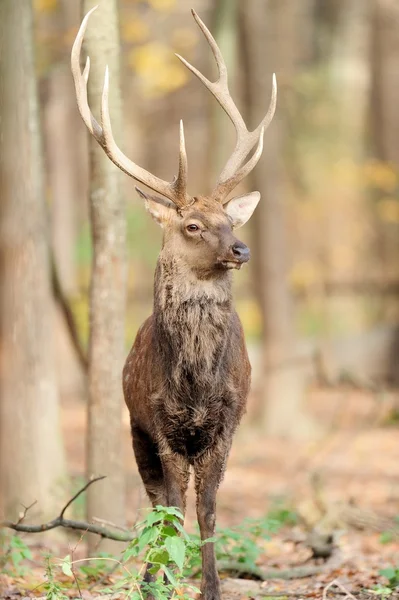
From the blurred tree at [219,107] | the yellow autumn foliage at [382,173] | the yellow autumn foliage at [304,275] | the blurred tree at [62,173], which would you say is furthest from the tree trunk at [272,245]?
the yellow autumn foliage at [304,275]

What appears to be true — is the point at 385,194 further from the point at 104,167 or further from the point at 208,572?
the point at 208,572

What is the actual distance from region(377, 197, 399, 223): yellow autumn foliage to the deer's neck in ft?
51.8

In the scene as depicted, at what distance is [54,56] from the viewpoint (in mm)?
17266

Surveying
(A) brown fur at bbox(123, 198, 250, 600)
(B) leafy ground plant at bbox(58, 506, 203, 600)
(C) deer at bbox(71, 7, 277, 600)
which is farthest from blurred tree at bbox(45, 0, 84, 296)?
(B) leafy ground plant at bbox(58, 506, 203, 600)

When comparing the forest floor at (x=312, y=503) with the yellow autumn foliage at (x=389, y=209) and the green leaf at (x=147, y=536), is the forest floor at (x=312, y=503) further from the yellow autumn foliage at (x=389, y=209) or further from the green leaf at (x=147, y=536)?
the yellow autumn foliage at (x=389, y=209)

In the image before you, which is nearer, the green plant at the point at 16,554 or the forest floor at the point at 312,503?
the green plant at the point at 16,554

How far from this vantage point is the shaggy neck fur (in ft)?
20.0

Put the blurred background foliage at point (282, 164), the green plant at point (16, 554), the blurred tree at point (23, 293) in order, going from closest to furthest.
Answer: the green plant at point (16, 554)
the blurred tree at point (23, 293)
the blurred background foliage at point (282, 164)

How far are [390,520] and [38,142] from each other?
15.9 ft

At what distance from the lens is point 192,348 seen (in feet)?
20.0

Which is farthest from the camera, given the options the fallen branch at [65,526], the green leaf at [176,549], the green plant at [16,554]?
the green plant at [16,554]

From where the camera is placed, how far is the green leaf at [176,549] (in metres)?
4.91

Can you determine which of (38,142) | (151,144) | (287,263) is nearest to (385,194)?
(287,263)

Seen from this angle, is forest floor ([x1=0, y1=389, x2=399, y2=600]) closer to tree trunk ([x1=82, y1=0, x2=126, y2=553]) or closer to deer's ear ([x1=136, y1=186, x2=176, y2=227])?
tree trunk ([x1=82, y1=0, x2=126, y2=553])
